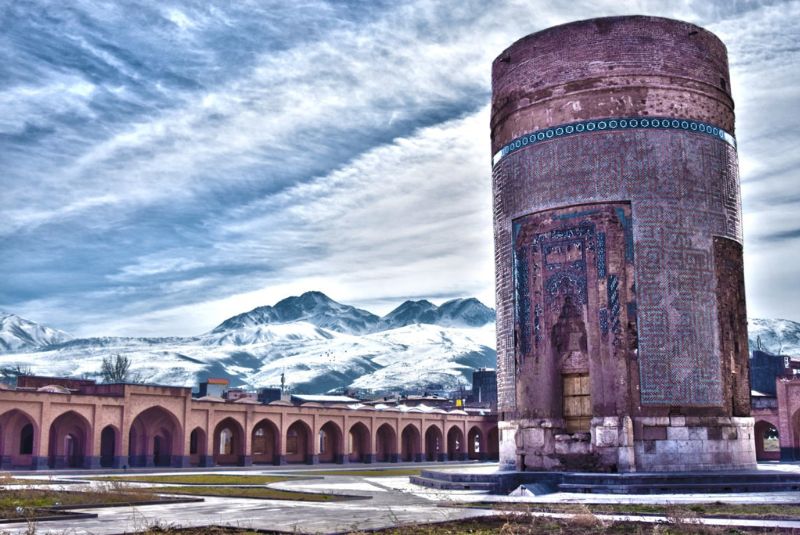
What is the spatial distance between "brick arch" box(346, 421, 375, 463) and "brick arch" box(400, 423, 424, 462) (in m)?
3.11

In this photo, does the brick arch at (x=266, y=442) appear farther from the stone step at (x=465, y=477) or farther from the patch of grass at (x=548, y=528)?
the patch of grass at (x=548, y=528)

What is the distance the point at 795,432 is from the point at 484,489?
36840 mm

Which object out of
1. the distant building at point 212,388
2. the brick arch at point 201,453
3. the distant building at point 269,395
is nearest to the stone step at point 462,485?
the brick arch at point 201,453

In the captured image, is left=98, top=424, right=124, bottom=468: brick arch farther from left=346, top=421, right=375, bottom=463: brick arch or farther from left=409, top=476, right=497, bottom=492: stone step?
left=409, top=476, right=497, bottom=492: stone step

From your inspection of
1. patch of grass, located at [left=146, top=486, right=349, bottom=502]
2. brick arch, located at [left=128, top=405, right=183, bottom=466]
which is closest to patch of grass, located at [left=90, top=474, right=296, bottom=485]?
patch of grass, located at [left=146, top=486, right=349, bottom=502]

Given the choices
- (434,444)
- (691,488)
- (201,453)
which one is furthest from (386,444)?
(691,488)

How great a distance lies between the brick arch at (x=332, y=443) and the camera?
51.8 m

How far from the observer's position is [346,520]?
43.9ft

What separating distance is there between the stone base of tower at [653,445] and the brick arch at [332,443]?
2902cm

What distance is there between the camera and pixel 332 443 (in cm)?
5331

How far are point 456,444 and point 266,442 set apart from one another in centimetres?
1887

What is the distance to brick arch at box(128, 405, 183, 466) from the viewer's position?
139 feet

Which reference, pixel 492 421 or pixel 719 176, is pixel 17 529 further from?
pixel 492 421

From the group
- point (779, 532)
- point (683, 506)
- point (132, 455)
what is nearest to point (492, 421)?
point (132, 455)
